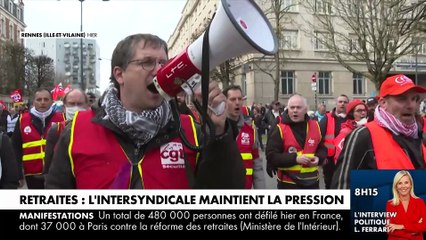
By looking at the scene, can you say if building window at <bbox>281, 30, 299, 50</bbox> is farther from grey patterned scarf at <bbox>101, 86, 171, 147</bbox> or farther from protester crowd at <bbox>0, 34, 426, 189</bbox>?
grey patterned scarf at <bbox>101, 86, 171, 147</bbox>

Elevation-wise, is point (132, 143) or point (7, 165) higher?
point (132, 143)

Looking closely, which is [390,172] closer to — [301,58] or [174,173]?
[174,173]

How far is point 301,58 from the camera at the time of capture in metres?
35.9

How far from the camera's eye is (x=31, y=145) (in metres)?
5.50

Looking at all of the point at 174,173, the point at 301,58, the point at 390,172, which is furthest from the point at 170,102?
the point at 301,58

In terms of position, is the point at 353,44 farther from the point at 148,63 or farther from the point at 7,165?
A: the point at 148,63

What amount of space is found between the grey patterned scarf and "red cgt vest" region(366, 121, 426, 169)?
4.21ft

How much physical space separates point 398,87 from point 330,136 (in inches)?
129

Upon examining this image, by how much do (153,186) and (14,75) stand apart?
1713 inches

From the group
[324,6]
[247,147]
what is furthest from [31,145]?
[324,6]

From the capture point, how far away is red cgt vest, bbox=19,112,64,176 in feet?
17.7

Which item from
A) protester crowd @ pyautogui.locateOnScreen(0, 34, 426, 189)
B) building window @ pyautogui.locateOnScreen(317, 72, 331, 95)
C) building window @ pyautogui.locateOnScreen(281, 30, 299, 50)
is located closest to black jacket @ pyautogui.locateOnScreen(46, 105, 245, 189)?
protester crowd @ pyautogui.locateOnScreen(0, 34, 426, 189)

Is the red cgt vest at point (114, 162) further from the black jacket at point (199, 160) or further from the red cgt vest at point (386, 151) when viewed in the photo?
the red cgt vest at point (386, 151)

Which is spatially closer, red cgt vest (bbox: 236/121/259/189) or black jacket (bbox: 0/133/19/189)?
black jacket (bbox: 0/133/19/189)
